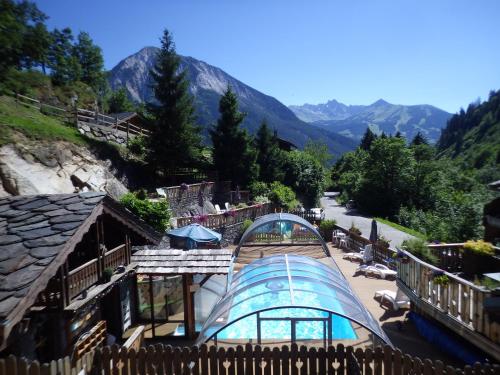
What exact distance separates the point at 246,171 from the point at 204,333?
26.3 m

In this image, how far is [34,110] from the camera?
25078mm

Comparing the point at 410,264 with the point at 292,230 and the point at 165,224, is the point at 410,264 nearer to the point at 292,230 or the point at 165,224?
the point at 165,224

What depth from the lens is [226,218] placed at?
23.8 meters

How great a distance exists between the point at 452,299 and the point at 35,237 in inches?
353

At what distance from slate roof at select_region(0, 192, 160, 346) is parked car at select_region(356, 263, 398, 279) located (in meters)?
12.1

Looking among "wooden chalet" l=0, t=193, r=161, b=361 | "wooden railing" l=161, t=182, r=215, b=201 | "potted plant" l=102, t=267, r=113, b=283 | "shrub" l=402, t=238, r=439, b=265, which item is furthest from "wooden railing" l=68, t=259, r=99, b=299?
"wooden railing" l=161, t=182, r=215, b=201

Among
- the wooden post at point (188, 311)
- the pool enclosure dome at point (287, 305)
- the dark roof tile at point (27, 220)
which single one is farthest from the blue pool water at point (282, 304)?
the dark roof tile at point (27, 220)

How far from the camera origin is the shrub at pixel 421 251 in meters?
10.4

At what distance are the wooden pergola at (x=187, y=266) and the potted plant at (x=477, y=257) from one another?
21.8 feet

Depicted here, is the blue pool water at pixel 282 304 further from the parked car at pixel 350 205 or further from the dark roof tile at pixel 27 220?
the parked car at pixel 350 205

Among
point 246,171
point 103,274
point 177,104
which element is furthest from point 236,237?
point 103,274

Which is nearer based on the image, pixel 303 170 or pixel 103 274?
pixel 103 274

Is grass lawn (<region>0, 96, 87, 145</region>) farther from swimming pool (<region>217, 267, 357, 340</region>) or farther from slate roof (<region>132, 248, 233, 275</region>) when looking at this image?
swimming pool (<region>217, 267, 357, 340</region>)

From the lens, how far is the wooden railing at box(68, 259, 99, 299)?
7375 mm
